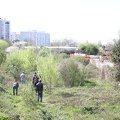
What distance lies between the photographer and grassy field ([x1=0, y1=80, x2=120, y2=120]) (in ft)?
43.5

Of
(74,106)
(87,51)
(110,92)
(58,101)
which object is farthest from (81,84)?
(87,51)

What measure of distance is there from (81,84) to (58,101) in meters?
8.67

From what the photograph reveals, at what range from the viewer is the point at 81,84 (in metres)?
27.1

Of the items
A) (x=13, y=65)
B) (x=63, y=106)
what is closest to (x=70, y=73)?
(x=13, y=65)

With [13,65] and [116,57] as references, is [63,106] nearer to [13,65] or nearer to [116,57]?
[116,57]

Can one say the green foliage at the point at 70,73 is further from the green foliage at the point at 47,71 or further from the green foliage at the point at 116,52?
the green foliage at the point at 116,52

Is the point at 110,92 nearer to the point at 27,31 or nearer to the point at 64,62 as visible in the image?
the point at 64,62

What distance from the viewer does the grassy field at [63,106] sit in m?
13.3

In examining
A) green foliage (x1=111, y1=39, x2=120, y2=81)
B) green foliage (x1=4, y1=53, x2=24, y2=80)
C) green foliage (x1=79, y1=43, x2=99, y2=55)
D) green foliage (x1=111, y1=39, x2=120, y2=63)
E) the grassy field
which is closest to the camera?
the grassy field

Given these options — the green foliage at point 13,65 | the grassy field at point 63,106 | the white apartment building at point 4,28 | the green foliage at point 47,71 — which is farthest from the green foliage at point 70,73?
the white apartment building at point 4,28

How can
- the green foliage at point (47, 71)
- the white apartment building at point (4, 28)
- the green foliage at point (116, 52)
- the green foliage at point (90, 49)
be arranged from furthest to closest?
the white apartment building at point (4, 28) → the green foliage at point (90, 49) → the green foliage at point (47, 71) → the green foliage at point (116, 52)

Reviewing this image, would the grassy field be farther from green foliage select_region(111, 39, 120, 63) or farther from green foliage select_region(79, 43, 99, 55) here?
green foliage select_region(79, 43, 99, 55)

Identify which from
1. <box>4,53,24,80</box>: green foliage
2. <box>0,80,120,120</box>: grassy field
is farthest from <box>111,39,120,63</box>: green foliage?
<box>4,53,24,80</box>: green foliage

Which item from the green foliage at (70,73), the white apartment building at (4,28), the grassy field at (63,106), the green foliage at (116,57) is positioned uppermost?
the white apartment building at (4,28)
